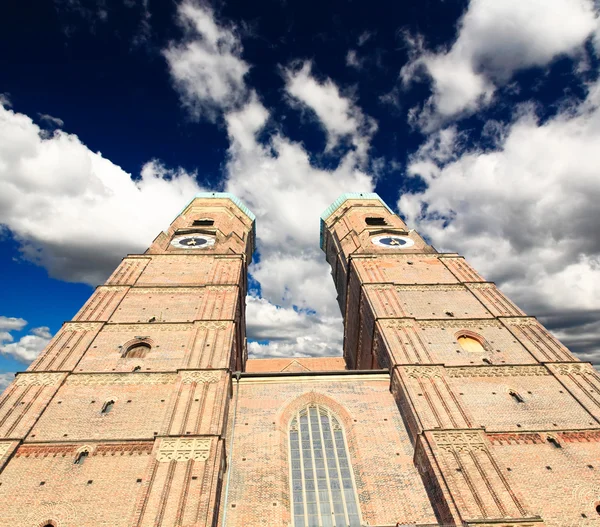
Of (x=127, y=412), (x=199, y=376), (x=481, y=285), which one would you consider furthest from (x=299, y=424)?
(x=481, y=285)

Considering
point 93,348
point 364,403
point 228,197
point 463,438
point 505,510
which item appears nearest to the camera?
point 505,510

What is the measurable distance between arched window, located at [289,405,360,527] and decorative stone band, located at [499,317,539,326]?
958cm

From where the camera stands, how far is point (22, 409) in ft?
38.9

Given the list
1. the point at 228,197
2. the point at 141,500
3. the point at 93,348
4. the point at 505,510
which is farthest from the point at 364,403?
the point at 228,197

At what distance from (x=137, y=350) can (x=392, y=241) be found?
17755mm

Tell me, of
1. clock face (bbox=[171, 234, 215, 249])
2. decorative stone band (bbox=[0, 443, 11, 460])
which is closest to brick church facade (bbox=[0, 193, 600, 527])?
decorative stone band (bbox=[0, 443, 11, 460])

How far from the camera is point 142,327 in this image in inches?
642

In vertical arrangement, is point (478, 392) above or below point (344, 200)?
below

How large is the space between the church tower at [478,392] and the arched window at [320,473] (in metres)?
2.44

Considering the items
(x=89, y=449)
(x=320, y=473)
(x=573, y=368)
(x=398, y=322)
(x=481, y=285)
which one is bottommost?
(x=320, y=473)

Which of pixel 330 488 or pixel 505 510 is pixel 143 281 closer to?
pixel 330 488

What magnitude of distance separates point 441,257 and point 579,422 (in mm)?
12239

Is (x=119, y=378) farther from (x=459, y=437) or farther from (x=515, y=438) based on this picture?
(x=515, y=438)

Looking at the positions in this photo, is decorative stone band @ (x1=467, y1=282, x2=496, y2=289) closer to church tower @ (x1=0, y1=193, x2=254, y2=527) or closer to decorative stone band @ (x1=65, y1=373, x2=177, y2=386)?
church tower @ (x1=0, y1=193, x2=254, y2=527)
